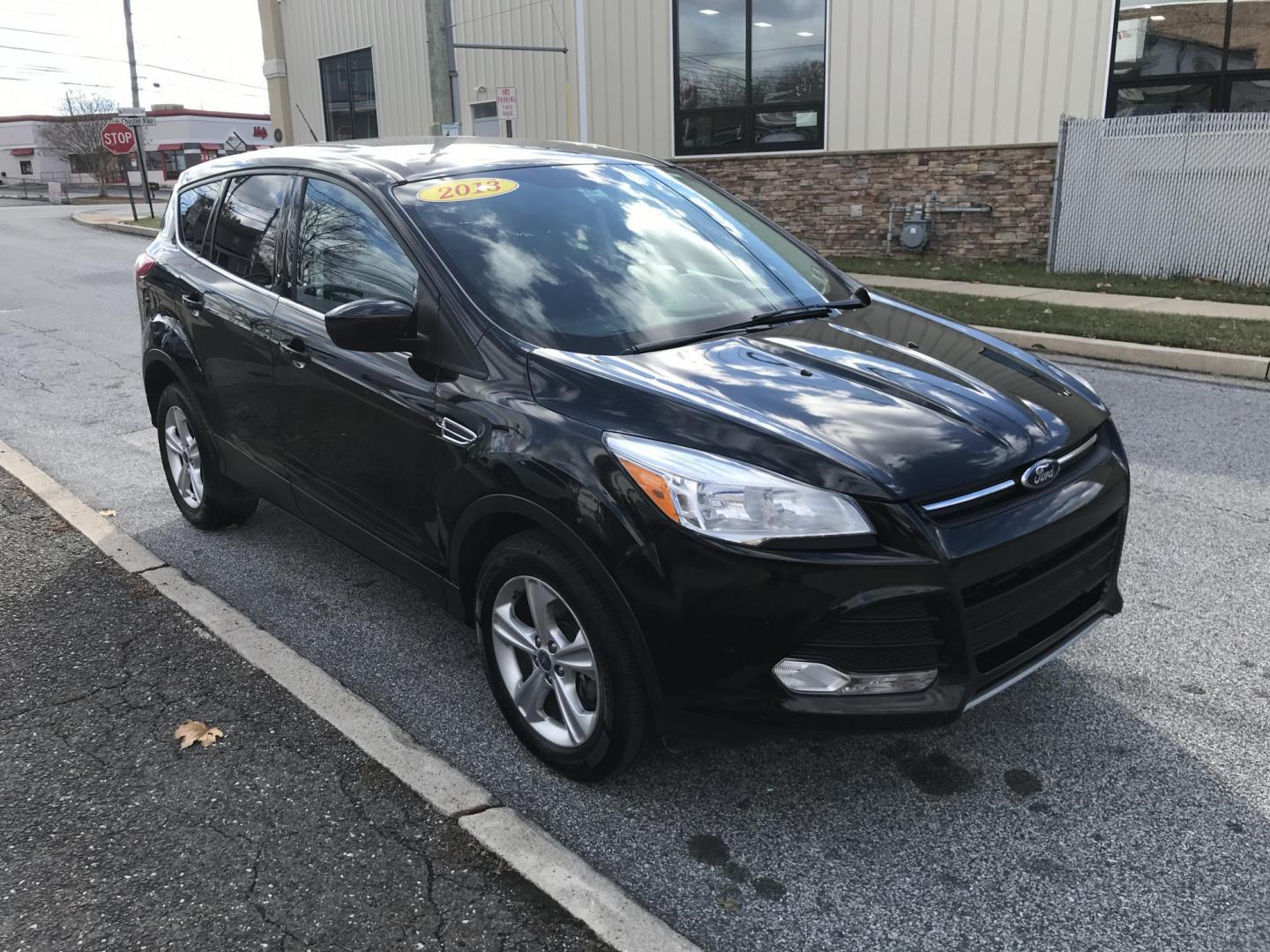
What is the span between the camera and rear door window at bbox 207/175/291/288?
418cm

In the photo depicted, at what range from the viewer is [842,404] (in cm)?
286

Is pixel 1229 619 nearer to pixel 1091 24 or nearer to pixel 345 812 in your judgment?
pixel 345 812

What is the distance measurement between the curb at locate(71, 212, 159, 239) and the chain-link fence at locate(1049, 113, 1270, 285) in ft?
63.7

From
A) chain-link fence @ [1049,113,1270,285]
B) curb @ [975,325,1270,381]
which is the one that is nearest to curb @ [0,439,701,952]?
curb @ [975,325,1270,381]

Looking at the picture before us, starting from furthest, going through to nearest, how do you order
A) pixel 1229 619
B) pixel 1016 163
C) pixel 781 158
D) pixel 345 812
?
1. pixel 781 158
2. pixel 1016 163
3. pixel 1229 619
4. pixel 345 812

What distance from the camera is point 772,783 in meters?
3.04

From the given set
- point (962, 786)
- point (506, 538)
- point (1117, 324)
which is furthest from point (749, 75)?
point (962, 786)

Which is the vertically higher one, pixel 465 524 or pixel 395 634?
pixel 465 524

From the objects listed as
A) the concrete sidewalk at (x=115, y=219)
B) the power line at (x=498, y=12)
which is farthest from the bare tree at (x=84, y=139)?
the power line at (x=498, y=12)

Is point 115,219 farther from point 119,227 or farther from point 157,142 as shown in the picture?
point 157,142

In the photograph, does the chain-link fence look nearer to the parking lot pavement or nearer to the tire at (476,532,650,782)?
the tire at (476,532,650,782)

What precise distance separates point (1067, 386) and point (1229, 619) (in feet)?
4.29

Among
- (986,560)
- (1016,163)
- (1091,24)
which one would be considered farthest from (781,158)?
(986,560)

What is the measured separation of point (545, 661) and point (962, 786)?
1.25 m
